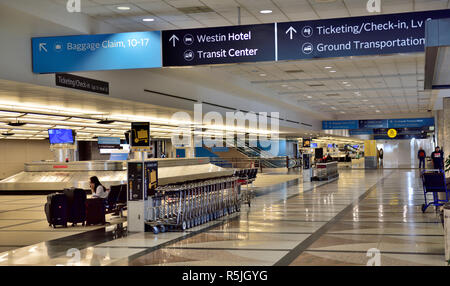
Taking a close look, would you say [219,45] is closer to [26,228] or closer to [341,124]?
[26,228]

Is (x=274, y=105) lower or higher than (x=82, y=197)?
higher

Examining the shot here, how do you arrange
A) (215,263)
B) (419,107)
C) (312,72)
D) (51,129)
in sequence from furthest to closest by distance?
(419,107) → (51,129) → (312,72) → (215,263)

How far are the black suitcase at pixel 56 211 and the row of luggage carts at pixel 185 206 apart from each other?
7.16 feet

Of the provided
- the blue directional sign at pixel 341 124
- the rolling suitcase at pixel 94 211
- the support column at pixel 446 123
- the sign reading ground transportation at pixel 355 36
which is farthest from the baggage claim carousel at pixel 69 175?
the blue directional sign at pixel 341 124

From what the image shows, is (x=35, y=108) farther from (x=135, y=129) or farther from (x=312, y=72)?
(x=312, y=72)

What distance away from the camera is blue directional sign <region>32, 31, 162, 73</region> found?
9.44 metres

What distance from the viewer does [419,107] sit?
34.6 meters

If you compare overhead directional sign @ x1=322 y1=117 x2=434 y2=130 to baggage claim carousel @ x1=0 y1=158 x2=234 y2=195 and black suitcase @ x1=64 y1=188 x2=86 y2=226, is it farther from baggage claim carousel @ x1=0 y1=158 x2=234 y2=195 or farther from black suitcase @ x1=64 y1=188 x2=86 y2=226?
black suitcase @ x1=64 y1=188 x2=86 y2=226

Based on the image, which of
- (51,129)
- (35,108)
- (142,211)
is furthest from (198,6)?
(51,129)

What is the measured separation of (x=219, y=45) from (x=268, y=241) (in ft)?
11.5

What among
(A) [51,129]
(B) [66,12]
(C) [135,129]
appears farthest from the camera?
(A) [51,129]

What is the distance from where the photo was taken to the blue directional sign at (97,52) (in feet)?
31.0

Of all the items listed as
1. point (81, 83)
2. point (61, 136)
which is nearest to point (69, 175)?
point (61, 136)

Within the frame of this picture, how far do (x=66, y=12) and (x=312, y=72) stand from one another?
1013 centimetres
